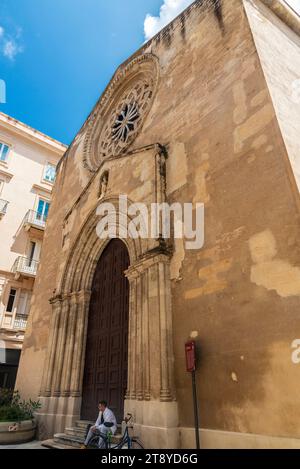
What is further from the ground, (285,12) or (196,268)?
(285,12)

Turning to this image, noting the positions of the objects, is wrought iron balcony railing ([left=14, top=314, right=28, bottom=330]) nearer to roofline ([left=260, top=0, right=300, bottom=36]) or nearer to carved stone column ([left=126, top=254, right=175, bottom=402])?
carved stone column ([left=126, top=254, right=175, bottom=402])

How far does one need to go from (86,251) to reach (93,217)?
2.97 feet

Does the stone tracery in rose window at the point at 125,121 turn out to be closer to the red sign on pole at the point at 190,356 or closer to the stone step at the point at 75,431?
the red sign on pole at the point at 190,356

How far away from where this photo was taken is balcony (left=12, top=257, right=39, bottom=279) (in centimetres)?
1466

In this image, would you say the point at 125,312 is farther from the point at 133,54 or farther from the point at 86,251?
the point at 133,54

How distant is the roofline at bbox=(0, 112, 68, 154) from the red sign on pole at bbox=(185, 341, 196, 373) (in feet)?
56.2

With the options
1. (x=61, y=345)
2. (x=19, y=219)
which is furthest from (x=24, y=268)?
(x=61, y=345)

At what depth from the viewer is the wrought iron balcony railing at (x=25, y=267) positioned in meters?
14.7

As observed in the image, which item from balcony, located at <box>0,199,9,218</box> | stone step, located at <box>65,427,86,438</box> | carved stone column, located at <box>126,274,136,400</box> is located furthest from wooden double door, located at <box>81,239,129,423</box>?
balcony, located at <box>0,199,9,218</box>

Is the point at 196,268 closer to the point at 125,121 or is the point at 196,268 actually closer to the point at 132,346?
the point at 132,346

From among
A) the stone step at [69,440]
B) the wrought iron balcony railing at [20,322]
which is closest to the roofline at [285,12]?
the stone step at [69,440]

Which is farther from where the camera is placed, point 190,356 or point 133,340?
point 133,340

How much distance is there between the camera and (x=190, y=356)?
422 centimetres

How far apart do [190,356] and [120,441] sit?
1628mm
